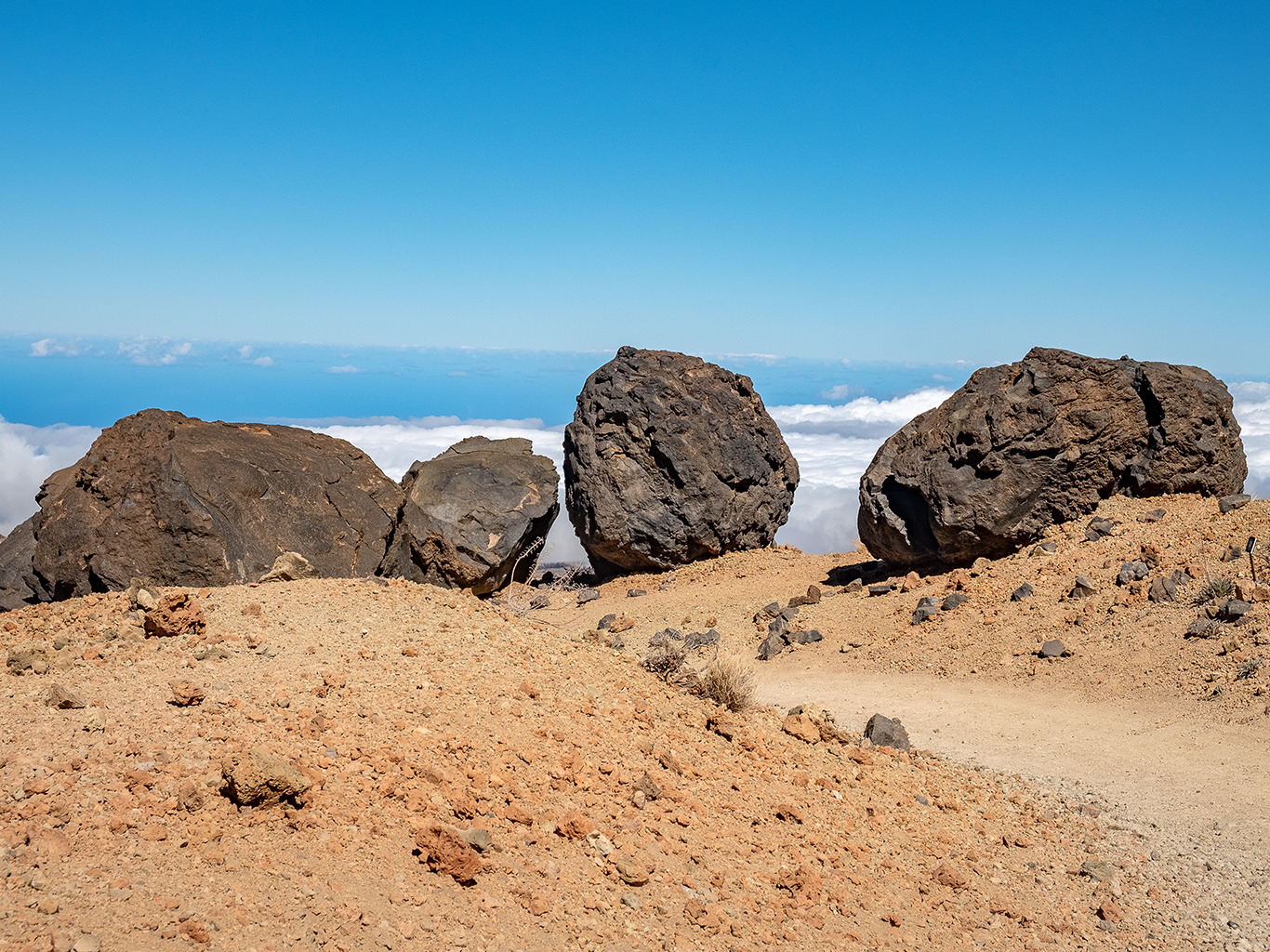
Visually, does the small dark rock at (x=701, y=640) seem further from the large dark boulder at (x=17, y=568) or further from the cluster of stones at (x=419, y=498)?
the large dark boulder at (x=17, y=568)

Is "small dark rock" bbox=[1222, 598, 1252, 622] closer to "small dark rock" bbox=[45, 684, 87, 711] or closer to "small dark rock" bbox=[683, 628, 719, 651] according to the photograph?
"small dark rock" bbox=[683, 628, 719, 651]

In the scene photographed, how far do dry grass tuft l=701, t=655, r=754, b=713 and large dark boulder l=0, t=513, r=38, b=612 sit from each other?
685 cm

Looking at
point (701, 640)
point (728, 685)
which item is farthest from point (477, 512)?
point (728, 685)

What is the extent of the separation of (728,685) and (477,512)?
27.2ft

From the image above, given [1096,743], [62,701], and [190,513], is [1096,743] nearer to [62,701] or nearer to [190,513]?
[62,701]

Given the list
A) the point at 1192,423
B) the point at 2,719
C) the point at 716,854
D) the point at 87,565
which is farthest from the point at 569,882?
the point at 1192,423

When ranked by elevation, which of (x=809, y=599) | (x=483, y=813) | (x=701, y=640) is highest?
(x=483, y=813)

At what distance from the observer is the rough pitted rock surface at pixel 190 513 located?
859 centimetres

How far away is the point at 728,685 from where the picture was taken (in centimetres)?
633

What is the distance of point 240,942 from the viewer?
325 centimetres

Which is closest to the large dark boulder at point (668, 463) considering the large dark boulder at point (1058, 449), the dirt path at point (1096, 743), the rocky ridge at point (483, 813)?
the large dark boulder at point (1058, 449)

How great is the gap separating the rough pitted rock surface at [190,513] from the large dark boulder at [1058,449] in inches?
292

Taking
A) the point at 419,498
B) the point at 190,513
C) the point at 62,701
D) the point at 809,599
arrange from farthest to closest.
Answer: the point at 419,498
the point at 809,599
the point at 190,513
the point at 62,701

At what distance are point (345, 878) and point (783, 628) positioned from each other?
29.7 ft
